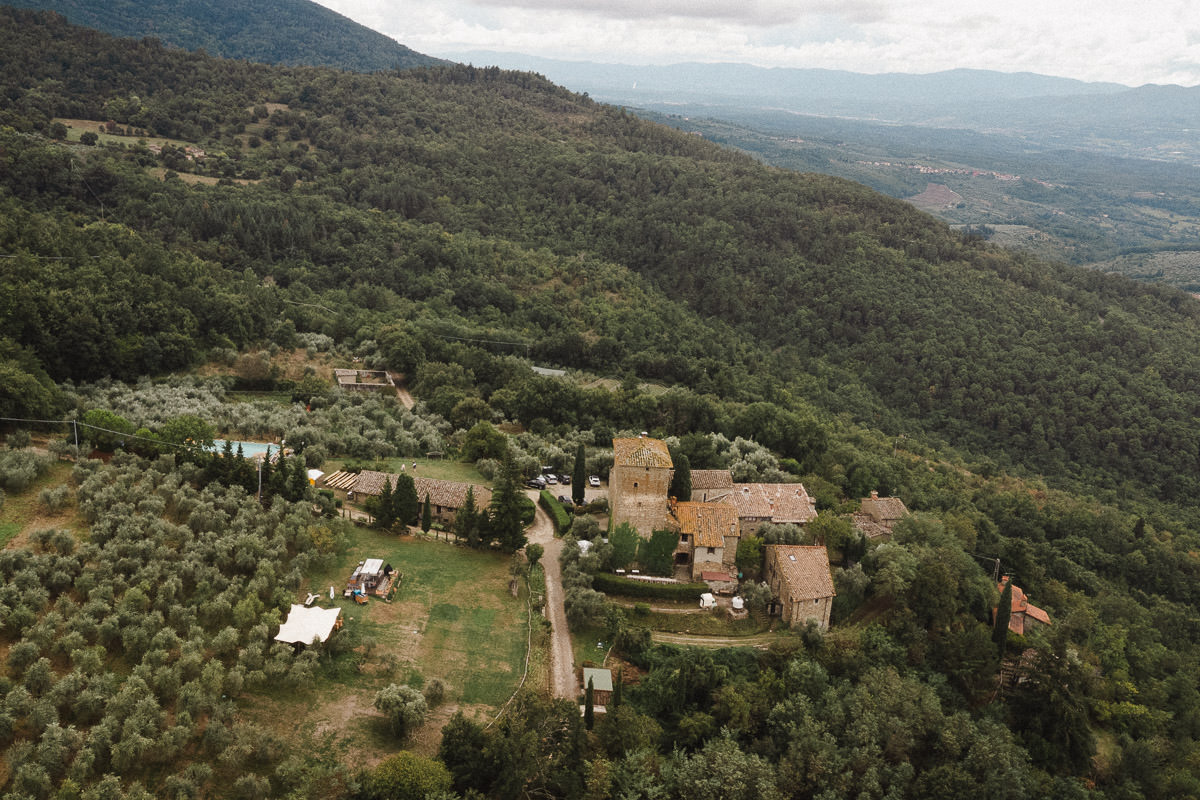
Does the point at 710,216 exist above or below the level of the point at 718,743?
above

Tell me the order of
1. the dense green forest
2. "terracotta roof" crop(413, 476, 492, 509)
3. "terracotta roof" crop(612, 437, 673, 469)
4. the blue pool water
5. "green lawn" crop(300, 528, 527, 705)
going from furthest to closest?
1. the blue pool water
2. "terracotta roof" crop(413, 476, 492, 509)
3. "terracotta roof" crop(612, 437, 673, 469)
4. "green lawn" crop(300, 528, 527, 705)
5. the dense green forest

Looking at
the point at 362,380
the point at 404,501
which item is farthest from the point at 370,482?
the point at 362,380

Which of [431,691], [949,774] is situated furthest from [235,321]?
[949,774]

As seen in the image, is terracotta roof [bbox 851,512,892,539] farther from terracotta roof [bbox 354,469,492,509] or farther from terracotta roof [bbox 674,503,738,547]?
terracotta roof [bbox 354,469,492,509]

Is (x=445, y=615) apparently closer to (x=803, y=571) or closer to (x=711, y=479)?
(x=803, y=571)

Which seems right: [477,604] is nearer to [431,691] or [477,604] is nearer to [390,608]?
[390,608]

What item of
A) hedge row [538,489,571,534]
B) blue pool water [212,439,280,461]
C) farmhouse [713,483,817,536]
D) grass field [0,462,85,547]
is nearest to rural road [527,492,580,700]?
hedge row [538,489,571,534]
